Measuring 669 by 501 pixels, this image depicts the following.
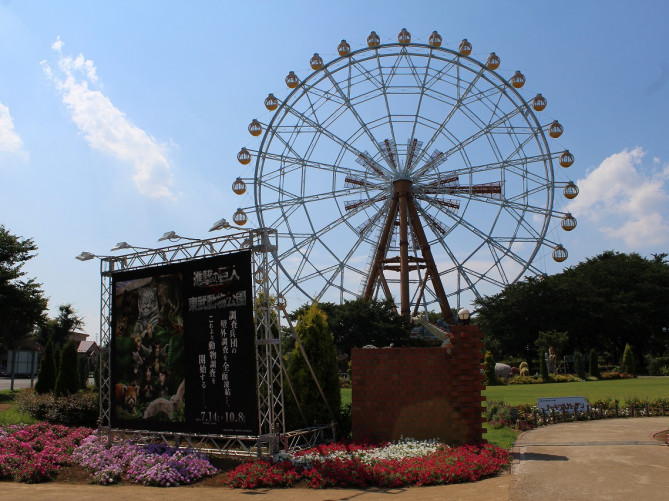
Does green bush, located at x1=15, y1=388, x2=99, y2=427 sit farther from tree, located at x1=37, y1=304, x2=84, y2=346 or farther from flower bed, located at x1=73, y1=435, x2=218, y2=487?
tree, located at x1=37, y1=304, x2=84, y2=346

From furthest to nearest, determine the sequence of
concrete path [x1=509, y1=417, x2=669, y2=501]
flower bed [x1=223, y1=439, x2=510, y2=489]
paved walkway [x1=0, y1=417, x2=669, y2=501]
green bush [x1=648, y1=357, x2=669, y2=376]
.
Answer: green bush [x1=648, y1=357, x2=669, y2=376], flower bed [x1=223, y1=439, x2=510, y2=489], paved walkway [x1=0, y1=417, x2=669, y2=501], concrete path [x1=509, y1=417, x2=669, y2=501]

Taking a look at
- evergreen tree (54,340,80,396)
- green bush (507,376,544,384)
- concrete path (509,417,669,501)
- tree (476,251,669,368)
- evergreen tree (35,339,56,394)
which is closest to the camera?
concrete path (509,417,669,501)

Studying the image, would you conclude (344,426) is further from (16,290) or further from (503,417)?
(16,290)

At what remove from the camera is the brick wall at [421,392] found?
11125mm

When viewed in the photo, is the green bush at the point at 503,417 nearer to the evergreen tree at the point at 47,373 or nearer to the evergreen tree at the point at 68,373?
the evergreen tree at the point at 68,373

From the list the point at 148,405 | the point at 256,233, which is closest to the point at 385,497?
the point at 256,233

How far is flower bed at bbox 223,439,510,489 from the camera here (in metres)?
9.08

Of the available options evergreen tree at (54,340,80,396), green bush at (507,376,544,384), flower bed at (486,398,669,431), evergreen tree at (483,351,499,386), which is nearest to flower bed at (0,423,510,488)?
flower bed at (486,398,669,431)

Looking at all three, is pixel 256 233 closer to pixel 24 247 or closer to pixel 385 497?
pixel 385 497

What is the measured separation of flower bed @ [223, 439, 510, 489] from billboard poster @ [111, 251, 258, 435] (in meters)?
1.10

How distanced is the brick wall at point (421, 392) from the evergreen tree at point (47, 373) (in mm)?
15555

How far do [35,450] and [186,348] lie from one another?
172 inches

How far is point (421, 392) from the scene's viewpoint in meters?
11.5

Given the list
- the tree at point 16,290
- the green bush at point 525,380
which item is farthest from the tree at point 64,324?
the green bush at point 525,380
